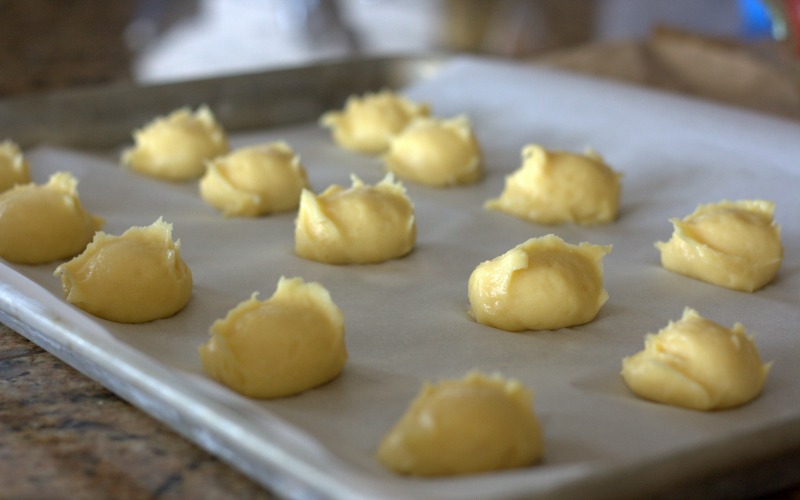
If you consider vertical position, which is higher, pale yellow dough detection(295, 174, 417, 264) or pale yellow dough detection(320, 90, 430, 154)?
pale yellow dough detection(295, 174, 417, 264)

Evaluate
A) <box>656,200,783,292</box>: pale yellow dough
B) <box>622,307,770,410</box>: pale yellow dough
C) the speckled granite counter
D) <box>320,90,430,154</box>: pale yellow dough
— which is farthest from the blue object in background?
the speckled granite counter

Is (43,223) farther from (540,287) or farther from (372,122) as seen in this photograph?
(372,122)

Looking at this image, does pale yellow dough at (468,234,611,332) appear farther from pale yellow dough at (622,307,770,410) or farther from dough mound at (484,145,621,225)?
dough mound at (484,145,621,225)

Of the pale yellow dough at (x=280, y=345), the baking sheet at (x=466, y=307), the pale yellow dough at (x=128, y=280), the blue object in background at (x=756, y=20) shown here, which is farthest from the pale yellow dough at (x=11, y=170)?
the blue object in background at (x=756, y=20)

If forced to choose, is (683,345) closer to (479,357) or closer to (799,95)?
(479,357)

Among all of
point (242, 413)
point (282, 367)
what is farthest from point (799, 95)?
point (242, 413)

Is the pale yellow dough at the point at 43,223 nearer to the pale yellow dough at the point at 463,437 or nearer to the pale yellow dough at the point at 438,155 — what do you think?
the pale yellow dough at the point at 438,155
